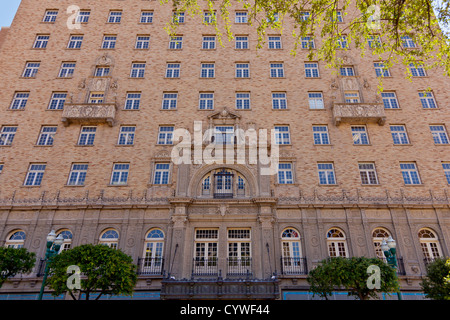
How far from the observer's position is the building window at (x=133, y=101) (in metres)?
25.5

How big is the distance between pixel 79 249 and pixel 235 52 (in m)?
21.5

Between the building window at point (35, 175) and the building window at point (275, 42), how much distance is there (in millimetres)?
22633

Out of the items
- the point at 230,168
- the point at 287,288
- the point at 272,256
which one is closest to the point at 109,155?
the point at 230,168

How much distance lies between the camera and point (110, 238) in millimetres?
20734

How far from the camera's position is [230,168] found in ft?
74.0

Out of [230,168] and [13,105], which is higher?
[13,105]

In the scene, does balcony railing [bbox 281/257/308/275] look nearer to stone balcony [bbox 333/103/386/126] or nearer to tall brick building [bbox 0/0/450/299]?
tall brick building [bbox 0/0/450/299]

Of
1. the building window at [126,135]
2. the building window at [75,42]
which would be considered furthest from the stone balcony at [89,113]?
the building window at [75,42]

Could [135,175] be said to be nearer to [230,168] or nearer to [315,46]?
[230,168]

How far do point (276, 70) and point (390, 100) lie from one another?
10225mm

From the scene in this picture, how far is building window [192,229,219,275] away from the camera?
19.6 meters

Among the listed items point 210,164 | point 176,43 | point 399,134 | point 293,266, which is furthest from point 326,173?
point 176,43

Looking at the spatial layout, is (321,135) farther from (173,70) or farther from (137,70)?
(137,70)
